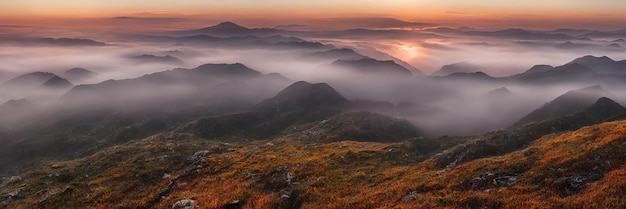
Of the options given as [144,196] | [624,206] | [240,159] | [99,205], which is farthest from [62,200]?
[624,206]

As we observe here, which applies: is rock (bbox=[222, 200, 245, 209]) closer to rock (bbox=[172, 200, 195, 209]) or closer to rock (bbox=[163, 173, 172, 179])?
rock (bbox=[172, 200, 195, 209])

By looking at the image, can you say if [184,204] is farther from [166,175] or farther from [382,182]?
[166,175]

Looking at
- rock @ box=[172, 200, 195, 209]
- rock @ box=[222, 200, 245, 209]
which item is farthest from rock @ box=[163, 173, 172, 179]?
rock @ box=[222, 200, 245, 209]

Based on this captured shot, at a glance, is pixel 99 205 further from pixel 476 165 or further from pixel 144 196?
pixel 476 165

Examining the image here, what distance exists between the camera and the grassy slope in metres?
31.2

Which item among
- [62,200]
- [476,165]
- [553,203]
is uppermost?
[553,203]

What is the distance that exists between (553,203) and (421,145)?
2193 inches

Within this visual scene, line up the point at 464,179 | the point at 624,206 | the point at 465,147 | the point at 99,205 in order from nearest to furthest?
1. the point at 624,206
2. the point at 464,179
3. the point at 99,205
4. the point at 465,147

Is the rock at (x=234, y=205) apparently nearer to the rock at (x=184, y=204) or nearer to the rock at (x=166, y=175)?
the rock at (x=184, y=204)

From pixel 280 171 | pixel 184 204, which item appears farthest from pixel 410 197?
pixel 184 204

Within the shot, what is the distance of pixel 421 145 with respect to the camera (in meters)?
83.6

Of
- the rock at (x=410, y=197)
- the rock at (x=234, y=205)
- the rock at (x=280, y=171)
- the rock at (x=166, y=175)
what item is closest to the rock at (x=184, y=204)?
the rock at (x=234, y=205)

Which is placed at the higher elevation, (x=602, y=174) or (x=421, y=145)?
(x=602, y=174)

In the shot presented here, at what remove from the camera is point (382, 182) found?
4650 cm
